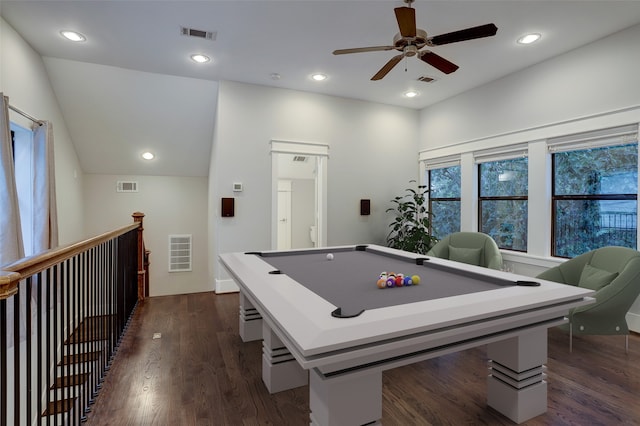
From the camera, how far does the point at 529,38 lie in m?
3.39

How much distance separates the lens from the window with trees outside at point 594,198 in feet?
10.8

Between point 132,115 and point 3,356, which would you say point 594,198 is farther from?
point 132,115

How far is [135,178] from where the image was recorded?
6129mm

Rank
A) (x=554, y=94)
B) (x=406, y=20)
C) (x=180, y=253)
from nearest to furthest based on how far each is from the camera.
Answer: (x=406, y=20) < (x=554, y=94) < (x=180, y=253)

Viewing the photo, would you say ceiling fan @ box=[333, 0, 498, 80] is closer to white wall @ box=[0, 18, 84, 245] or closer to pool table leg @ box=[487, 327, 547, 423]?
pool table leg @ box=[487, 327, 547, 423]

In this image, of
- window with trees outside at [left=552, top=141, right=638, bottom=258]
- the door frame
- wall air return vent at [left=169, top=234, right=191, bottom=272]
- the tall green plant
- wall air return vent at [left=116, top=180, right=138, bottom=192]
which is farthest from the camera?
wall air return vent at [left=169, top=234, right=191, bottom=272]

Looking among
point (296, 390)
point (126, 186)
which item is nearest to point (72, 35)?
point (126, 186)

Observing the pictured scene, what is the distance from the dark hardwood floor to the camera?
189cm

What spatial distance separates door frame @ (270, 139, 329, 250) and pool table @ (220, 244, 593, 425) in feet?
8.02

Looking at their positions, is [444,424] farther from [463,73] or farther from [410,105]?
[410,105]

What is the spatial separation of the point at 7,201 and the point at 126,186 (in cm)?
324

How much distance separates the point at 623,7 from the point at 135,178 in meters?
6.90

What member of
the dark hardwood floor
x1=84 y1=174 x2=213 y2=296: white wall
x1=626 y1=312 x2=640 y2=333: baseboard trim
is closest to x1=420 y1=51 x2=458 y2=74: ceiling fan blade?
the dark hardwood floor

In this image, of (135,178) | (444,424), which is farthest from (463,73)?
(135,178)
